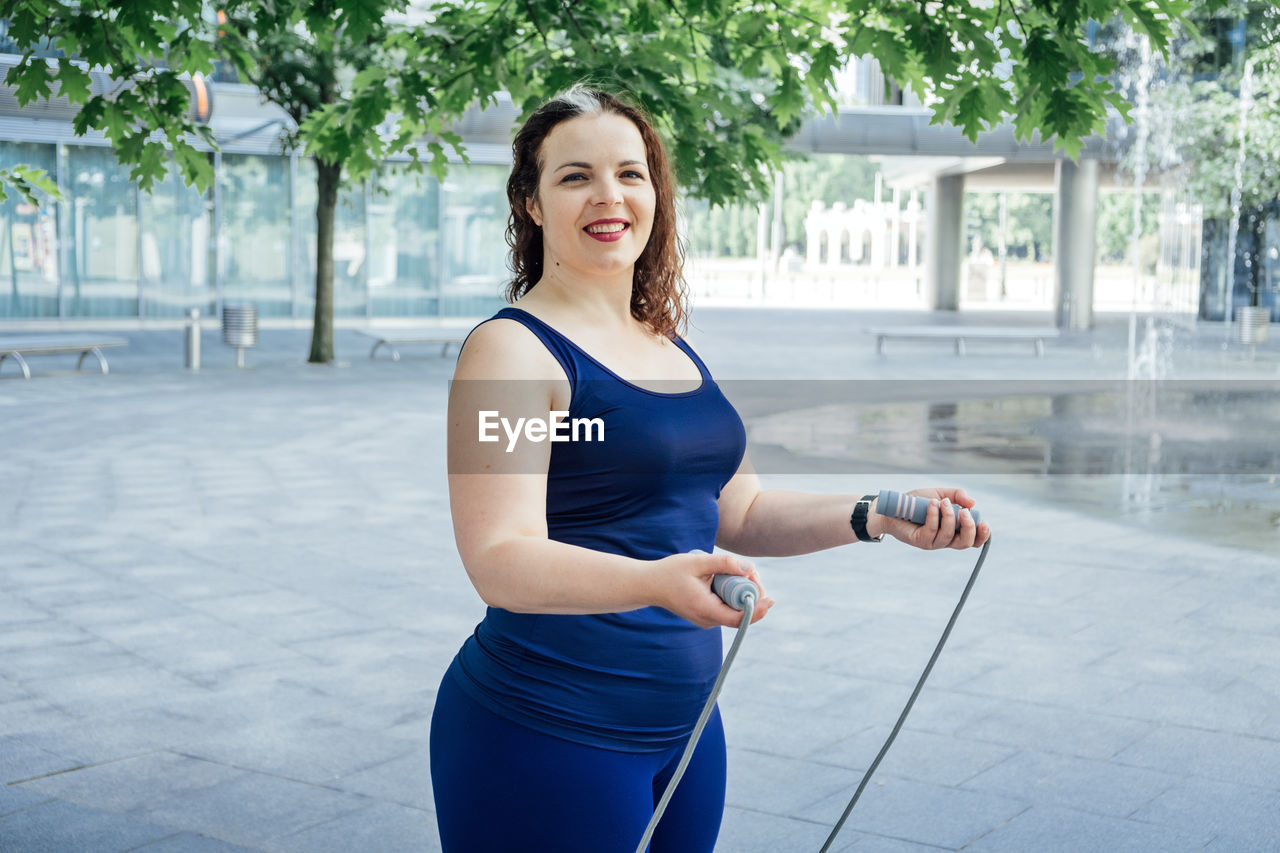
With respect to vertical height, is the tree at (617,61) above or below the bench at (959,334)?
above

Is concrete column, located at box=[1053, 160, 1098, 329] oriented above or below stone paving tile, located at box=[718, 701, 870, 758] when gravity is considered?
above

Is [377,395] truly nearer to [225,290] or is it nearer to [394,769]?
[394,769]

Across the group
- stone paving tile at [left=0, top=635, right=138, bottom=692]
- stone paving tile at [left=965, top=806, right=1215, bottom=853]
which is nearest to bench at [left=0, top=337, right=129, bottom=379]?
stone paving tile at [left=0, top=635, right=138, bottom=692]

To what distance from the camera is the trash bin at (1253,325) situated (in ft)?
90.8

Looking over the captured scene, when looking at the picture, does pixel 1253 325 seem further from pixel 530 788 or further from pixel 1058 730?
pixel 530 788

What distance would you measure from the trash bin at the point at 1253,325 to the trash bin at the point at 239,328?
62.9 ft

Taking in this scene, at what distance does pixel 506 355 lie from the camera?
79.7 inches

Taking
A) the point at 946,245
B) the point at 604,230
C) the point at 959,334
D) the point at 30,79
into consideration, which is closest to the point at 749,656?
the point at 30,79

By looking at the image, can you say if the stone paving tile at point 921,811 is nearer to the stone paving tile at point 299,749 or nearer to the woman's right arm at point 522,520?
the stone paving tile at point 299,749

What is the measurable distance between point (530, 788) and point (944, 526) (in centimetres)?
75

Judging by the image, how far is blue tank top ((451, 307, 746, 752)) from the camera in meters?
2.08

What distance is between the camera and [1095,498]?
9.99 metres

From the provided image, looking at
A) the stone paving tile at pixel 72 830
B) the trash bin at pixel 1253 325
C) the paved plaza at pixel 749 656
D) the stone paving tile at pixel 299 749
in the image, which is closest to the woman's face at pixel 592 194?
the paved plaza at pixel 749 656

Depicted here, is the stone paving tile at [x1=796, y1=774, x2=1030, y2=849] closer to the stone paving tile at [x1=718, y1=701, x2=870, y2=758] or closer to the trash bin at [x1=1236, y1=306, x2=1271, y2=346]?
the stone paving tile at [x1=718, y1=701, x2=870, y2=758]
